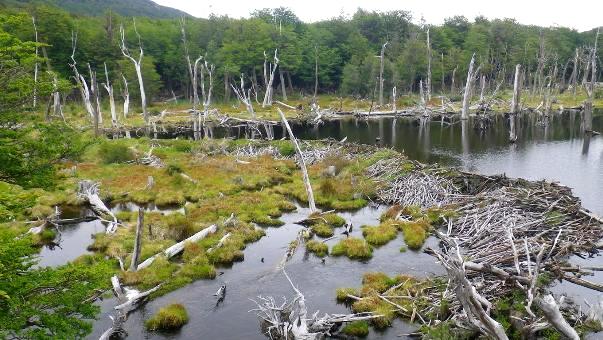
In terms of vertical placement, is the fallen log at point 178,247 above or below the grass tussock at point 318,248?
above

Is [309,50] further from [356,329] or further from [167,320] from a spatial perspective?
[356,329]

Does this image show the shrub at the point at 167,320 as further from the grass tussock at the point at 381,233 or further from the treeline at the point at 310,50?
the treeline at the point at 310,50

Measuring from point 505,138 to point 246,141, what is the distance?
29998 millimetres

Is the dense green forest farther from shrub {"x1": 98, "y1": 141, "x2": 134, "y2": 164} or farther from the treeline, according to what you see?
shrub {"x1": 98, "y1": 141, "x2": 134, "y2": 164}

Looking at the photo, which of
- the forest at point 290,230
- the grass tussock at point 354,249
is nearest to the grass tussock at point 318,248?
the forest at point 290,230

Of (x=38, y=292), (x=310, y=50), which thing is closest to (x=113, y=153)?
(x=38, y=292)

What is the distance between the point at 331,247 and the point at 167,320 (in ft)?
32.8

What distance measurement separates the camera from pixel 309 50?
345ft

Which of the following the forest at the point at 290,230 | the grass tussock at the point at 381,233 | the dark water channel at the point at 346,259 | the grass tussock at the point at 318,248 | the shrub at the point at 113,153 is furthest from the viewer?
the shrub at the point at 113,153

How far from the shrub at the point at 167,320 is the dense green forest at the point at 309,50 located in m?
67.9

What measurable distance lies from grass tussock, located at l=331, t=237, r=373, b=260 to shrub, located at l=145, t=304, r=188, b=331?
28.5ft

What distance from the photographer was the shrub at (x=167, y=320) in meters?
17.1

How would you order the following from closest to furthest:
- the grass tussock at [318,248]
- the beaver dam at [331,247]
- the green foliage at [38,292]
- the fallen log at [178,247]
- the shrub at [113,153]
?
the green foliage at [38,292] → the beaver dam at [331,247] → the fallen log at [178,247] → the grass tussock at [318,248] → the shrub at [113,153]

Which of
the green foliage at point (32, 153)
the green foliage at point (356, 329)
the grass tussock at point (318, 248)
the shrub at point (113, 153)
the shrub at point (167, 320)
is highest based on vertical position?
the green foliage at point (32, 153)
